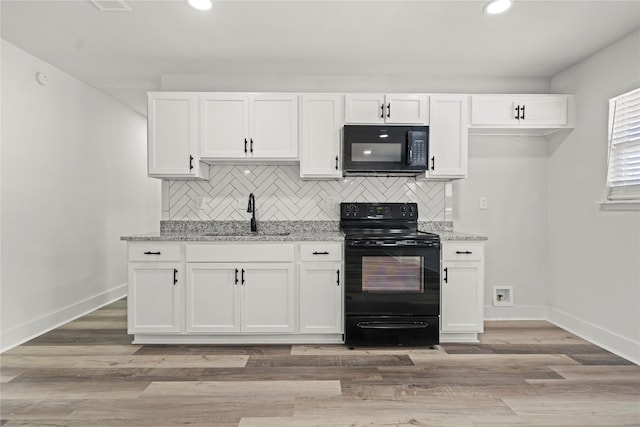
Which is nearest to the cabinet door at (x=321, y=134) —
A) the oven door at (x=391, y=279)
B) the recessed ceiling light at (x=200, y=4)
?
the oven door at (x=391, y=279)

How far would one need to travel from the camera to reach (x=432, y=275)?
2885 mm

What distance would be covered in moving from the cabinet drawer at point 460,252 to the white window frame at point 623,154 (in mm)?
1088

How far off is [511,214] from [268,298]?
8.21 feet

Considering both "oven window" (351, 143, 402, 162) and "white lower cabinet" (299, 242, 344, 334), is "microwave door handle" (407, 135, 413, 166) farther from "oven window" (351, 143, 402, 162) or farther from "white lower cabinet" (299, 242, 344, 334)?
"white lower cabinet" (299, 242, 344, 334)

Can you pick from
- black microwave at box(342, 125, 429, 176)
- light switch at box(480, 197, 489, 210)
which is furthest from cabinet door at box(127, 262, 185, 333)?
light switch at box(480, 197, 489, 210)

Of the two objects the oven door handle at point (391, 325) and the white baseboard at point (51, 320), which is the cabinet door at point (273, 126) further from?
the white baseboard at point (51, 320)

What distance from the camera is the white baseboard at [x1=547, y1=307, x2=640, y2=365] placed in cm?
266

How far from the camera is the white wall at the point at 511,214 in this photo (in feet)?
11.8

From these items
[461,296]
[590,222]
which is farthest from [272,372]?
[590,222]

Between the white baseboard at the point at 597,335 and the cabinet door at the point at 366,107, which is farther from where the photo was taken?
the cabinet door at the point at 366,107

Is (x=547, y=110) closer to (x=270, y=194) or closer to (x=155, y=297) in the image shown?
(x=270, y=194)

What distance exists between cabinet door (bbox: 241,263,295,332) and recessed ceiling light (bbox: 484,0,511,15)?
7.38 ft

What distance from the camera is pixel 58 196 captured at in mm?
3387

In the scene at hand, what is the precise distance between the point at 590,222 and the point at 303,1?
288cm
